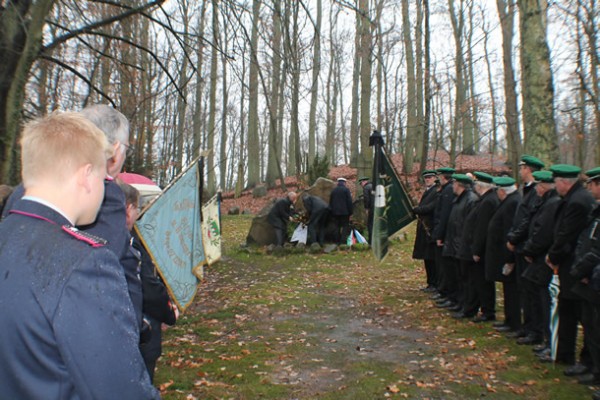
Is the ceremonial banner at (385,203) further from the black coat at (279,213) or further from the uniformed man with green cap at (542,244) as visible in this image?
the black coat at (279,213)

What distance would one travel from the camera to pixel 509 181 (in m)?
7.16

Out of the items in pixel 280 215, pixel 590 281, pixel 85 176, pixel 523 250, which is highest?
pixel 85 176

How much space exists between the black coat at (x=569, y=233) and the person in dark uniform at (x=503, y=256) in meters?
1.42

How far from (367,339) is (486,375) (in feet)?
6.16

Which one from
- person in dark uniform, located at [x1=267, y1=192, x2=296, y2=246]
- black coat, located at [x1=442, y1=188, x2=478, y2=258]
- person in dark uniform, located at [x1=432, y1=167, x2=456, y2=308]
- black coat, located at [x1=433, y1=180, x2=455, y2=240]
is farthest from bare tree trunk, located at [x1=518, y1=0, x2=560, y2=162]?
person in dark uniform, located at [x1=267, y1=192, x2=296, y2=246]

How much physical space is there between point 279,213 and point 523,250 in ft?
32.5

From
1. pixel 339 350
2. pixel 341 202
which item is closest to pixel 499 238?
pixel 339 350

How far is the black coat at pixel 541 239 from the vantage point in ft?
18.8

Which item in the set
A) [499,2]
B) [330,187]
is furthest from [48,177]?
[499,2]

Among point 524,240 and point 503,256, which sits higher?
point 524,240

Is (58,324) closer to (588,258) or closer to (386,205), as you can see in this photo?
(588,258)

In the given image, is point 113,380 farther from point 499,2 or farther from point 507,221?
point 499,2

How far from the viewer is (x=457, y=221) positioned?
8125 mm

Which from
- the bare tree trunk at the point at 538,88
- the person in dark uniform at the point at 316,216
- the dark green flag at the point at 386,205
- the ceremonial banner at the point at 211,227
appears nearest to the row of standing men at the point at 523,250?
the dark green flag at the point at 386,205
